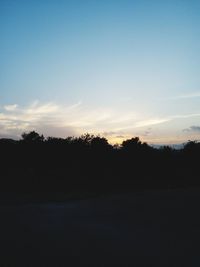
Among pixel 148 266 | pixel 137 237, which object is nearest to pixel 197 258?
pixel 148 266

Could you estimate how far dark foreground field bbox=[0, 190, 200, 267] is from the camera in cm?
1320

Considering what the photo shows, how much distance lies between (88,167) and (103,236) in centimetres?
3948

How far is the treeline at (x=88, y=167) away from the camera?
4883 cm

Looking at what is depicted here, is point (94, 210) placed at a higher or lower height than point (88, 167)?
lower

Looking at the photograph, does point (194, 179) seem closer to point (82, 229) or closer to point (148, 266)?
point (82, 229)

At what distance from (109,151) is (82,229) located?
46.2m

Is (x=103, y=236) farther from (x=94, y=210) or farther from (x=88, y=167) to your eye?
(x=88, y=167)

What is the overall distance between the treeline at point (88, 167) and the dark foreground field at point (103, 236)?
810 inches

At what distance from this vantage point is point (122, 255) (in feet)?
45.3

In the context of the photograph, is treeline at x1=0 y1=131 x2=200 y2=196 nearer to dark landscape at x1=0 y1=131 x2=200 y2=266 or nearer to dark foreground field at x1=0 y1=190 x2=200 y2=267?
dark landscape at x1=0 y1=131 x2=200 y2=266

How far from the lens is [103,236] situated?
17.4 m

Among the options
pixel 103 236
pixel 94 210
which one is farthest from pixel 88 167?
pixel 103 236

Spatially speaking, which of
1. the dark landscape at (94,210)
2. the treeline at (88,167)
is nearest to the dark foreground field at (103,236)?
the dark landscape at (94,210)

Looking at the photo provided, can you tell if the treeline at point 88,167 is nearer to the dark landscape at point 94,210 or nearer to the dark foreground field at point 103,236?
the dark landscape at point 94,210
